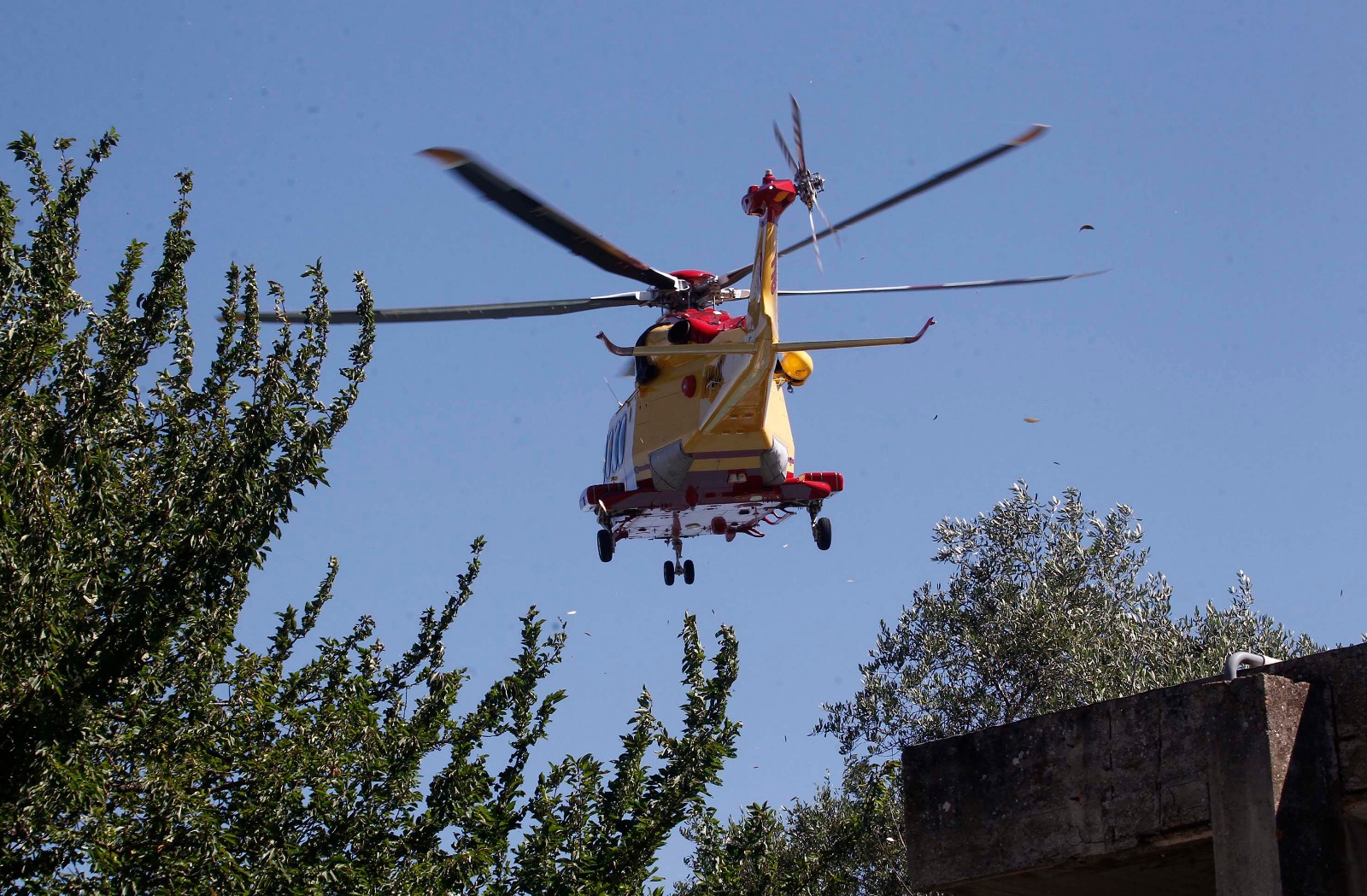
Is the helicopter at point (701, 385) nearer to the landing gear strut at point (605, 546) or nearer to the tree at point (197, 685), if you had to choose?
the landing gear strut at point (605, 546)

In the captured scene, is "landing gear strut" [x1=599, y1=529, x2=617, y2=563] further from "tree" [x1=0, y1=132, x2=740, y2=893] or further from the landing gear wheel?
"tree" [x1=0, y1=132, x2=740, y2=893]

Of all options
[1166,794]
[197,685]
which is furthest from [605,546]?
[1166,794]

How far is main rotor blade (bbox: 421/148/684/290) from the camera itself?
14477mm

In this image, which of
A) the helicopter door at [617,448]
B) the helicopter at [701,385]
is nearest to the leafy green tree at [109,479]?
the helicopter at [701,385]

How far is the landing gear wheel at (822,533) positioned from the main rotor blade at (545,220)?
10.6ft

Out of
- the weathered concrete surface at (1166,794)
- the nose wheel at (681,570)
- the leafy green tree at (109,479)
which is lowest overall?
the weathered concrete surface at (1166,794)

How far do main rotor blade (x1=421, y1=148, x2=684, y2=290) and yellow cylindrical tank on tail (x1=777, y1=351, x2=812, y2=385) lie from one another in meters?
2.06

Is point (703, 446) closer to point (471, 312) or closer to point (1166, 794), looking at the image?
point (471, 312)

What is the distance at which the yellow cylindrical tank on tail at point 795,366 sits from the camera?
17641 mm

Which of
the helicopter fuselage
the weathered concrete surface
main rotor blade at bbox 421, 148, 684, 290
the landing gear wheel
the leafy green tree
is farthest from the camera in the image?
the landing gear wheel

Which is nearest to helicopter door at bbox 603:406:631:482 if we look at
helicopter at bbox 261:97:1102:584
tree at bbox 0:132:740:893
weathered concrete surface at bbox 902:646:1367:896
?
helicopter at bbox 261:97:1102:584

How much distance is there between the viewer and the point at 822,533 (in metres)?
19.0

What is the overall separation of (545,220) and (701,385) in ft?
9.35

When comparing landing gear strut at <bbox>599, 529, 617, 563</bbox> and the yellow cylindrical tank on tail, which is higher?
the yellow cylindrical tank on tail
